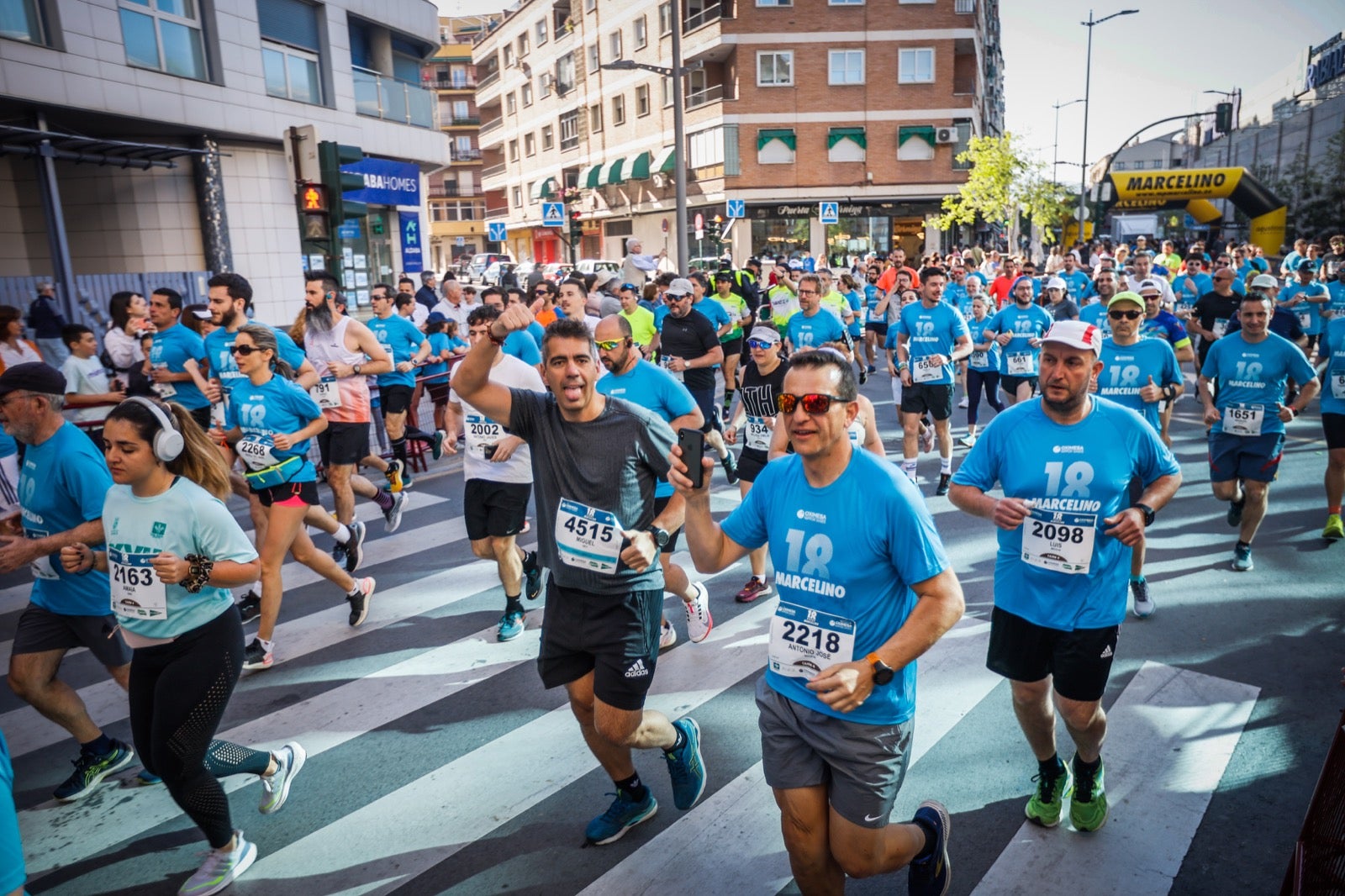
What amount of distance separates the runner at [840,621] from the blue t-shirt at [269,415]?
12.3 feet

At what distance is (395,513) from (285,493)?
117 inches

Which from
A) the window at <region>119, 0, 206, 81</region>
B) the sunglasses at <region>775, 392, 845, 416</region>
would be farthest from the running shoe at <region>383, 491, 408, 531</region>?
the window at <region>119, 0, 206, 81</region>

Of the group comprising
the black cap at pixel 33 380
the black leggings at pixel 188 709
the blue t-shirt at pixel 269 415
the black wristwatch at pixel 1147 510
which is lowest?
the black leggings at pixel 188 709

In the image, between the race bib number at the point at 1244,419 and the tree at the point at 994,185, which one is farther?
the tree at the point at 994,185

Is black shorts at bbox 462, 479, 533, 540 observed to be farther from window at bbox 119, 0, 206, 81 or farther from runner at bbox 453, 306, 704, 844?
window at bbox 119, 0, 206, 81

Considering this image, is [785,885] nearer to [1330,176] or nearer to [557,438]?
[557,438]

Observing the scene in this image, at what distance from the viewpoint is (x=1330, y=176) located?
33.2 meters

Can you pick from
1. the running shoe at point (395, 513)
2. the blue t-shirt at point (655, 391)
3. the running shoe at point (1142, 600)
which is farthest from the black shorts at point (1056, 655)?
the running shoe at point (395, 513)

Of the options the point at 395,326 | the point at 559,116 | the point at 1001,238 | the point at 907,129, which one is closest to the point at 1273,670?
the point at 395,326

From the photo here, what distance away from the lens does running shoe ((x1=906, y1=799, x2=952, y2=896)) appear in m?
3.06

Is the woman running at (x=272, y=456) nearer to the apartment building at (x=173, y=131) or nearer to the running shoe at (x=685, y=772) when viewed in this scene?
the running shoe at (x=685, y=772)

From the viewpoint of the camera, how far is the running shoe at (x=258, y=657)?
18.3ft

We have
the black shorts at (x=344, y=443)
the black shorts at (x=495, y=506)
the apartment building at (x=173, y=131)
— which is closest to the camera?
the black shorts at (x=495, y=506)

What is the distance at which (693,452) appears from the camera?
8.93 ft
